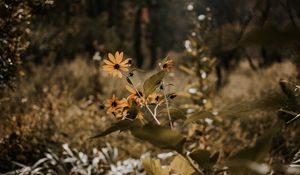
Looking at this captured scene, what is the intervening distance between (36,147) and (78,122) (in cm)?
84

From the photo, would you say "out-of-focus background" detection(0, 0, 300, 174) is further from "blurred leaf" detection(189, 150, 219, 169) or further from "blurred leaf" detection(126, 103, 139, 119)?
"blurred leaf" detection(126, 103, 139, 119)

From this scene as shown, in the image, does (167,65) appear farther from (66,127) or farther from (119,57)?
(66,127)

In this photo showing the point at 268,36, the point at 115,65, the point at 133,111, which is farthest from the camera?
the point at 115,65

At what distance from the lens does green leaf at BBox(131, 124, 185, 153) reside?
1043mm

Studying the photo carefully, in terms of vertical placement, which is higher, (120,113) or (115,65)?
(115,65)

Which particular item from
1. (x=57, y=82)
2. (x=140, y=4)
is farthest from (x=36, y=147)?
(x=140, y=4)

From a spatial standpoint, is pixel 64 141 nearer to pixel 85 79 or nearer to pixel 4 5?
pixel 4 5

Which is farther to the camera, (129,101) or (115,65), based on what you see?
(115,65)

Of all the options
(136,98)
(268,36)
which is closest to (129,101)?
(136,98)

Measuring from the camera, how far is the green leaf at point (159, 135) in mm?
1043

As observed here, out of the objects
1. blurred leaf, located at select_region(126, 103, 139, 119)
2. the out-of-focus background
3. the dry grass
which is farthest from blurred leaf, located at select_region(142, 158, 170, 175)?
the dry grass

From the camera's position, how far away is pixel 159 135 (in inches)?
41.0

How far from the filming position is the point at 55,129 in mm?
3934

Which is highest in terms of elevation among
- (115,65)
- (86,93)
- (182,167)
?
(86,93)
